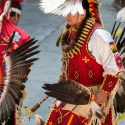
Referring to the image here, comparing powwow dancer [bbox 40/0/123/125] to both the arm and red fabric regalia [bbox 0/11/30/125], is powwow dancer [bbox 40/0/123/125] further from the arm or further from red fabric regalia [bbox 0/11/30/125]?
red fabric regalia [bbox 0/11/30/125]

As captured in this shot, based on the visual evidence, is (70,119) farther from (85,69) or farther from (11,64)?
(11,64)

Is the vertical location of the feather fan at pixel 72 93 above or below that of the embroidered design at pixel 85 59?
below

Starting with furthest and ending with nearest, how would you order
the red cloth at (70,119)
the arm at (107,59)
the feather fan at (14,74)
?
the red cloth at (70,119) → the arm at (107,59) → the feather fan at (14,74)

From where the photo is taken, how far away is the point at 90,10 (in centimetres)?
453

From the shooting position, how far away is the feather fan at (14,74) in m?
4.28

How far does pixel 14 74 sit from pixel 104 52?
0.76 meters

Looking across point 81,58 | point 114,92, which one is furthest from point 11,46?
point 114,92

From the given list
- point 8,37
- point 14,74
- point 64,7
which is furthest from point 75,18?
point 14,74

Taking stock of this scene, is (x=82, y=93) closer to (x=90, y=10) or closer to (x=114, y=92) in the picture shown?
(x=114, y=92)

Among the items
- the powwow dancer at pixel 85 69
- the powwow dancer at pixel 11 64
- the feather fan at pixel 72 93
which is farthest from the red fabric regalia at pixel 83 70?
the powwow dancer at pixel 11 64

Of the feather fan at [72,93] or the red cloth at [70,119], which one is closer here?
the feather fan at [72,93]

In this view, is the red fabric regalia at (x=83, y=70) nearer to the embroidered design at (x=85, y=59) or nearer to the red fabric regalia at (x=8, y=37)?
the embroidered design at (x=85, y=59)

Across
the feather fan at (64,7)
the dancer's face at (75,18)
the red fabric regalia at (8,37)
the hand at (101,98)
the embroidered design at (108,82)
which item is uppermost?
the feather fan at (64,7)

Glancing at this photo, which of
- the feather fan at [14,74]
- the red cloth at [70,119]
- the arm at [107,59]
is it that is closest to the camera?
the feather fan at [14,74]
